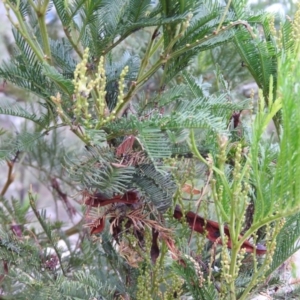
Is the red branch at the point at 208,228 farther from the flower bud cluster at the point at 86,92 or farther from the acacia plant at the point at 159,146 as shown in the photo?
the flower bud cluster at the point at 86,92

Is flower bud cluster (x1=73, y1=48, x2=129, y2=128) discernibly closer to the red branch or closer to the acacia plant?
the acacia plant

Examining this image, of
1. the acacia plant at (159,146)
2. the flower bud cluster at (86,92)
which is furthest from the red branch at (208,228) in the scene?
the flower bud cluster at (86,92)

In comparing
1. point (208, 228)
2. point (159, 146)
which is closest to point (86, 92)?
point (159, 146)

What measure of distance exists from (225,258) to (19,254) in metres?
0.25

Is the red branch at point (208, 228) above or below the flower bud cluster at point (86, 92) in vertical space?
below

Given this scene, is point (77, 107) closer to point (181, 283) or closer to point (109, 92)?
point (109, 92)

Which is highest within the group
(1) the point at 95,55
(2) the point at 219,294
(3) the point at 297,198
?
(1) the point at 95,55

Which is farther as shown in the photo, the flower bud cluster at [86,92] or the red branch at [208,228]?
the red branch at [208,228]

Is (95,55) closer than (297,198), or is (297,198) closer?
(297,198)

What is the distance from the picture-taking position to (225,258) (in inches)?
16.7

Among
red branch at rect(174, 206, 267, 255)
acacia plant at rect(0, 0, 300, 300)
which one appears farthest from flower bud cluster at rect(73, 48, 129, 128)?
red branch at rect(174, 206, 267, 255)

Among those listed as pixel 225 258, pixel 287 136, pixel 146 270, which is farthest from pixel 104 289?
pixel 287 136

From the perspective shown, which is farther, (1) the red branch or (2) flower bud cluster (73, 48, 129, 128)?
(1) the red branch

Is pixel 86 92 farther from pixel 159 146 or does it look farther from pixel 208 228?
pixel 208 228
